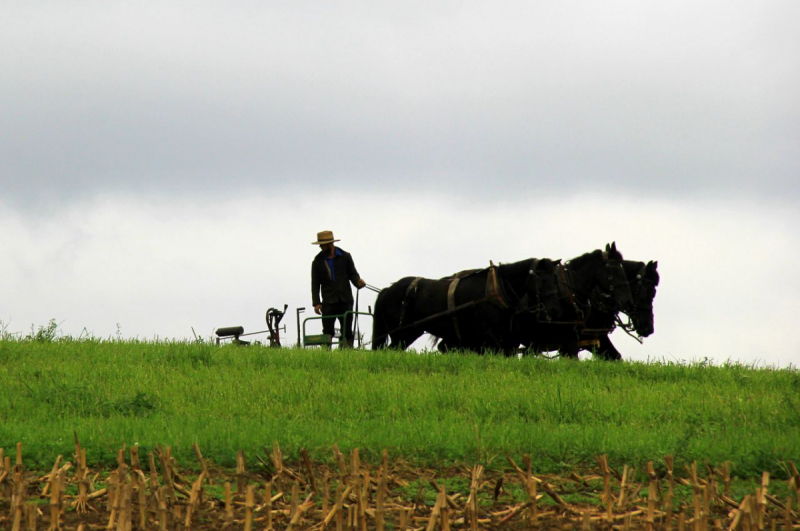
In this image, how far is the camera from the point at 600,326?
671 inches

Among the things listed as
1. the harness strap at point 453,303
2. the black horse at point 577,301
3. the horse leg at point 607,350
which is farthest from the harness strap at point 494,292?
the horse leg at point 607,350

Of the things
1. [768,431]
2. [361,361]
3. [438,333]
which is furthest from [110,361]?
[768,431]

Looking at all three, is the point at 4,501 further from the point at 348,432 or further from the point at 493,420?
the point at 493,420

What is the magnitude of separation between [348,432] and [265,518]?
2.93 meters

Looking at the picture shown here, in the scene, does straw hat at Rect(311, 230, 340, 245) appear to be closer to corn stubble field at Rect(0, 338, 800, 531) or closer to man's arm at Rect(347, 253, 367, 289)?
man's arm at Rect(347, 253, 367, 289)

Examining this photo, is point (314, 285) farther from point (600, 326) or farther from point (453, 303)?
point (600, 326)

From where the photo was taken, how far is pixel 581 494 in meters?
7.25

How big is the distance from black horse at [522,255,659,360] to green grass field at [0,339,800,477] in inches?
84.0

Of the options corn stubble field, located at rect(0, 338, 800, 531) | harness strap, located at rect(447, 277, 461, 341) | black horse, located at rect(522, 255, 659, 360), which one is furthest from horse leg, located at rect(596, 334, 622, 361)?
harness strap, located at rect(447, 277, 461, 341)

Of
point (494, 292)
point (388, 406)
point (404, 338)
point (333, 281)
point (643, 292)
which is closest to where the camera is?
point (388, 406)

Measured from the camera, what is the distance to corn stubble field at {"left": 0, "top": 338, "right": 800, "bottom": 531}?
6.15m

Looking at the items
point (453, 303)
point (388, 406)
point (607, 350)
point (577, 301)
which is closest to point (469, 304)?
point (453, 303)

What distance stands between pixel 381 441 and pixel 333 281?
30.9ft

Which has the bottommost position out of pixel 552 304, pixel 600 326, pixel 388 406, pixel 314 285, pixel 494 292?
pixel 388 406
